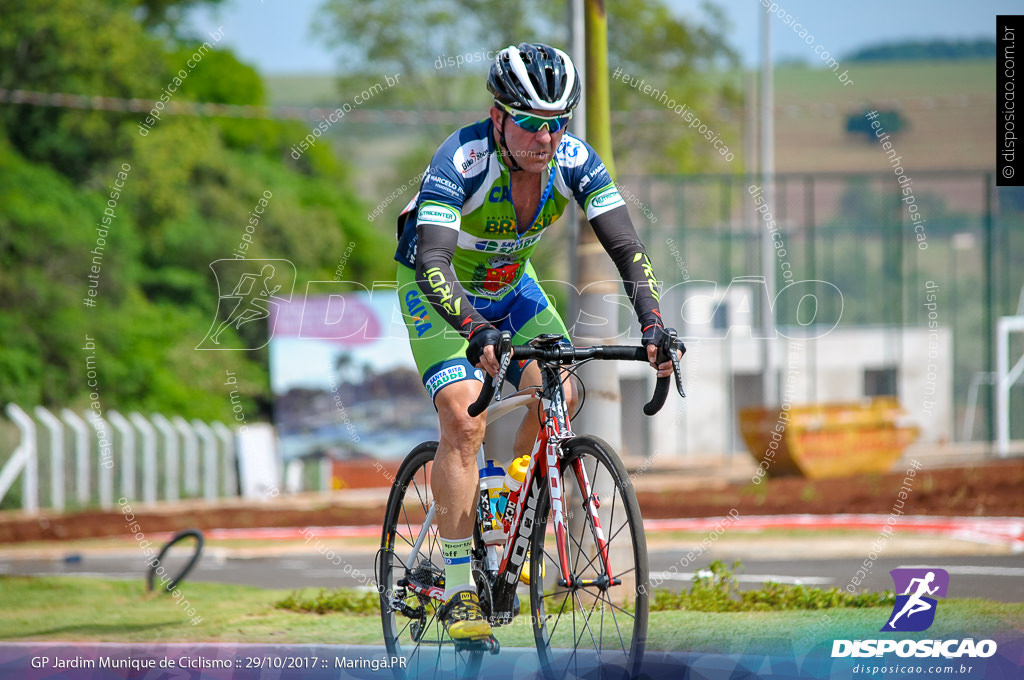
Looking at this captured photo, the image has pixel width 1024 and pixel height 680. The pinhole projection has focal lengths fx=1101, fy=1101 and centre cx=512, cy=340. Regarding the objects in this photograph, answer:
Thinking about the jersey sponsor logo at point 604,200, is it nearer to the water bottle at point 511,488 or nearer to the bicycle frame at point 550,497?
the bicycle frame at point 550,497

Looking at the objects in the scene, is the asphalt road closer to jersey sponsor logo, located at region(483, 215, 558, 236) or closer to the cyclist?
the cyclist

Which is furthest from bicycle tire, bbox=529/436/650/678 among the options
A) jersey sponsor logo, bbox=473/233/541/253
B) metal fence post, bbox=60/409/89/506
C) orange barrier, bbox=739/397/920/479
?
metal fence post, bbox=60/409/89/506

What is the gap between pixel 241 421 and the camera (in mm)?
28844

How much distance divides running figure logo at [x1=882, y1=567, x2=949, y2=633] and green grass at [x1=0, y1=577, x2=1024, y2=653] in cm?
7

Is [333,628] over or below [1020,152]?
below

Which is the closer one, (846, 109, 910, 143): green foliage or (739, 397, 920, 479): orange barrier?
(739, 397, 920, 479): orange barrier

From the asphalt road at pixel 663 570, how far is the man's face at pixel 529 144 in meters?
3.70

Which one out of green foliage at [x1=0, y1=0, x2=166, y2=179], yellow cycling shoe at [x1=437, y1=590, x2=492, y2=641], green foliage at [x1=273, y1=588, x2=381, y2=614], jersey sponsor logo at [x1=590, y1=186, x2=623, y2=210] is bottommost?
green foliage at [x1=273, y1=588, x2=381, y2=614]

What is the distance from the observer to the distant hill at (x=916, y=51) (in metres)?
111

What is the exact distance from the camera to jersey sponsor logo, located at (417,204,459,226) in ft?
14.2

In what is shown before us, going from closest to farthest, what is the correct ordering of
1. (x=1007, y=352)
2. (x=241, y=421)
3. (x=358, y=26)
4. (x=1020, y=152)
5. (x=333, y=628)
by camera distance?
1. (x=333, y=628)
2. (x=1020, y=152)
3. (x=1007, y=352)
4. (x=241, y=421)
5. (x=358, y=26)

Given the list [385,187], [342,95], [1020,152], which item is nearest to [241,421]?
[342,95]

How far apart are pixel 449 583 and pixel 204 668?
108 cm

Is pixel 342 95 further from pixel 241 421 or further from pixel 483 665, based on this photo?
pixel 483 665
